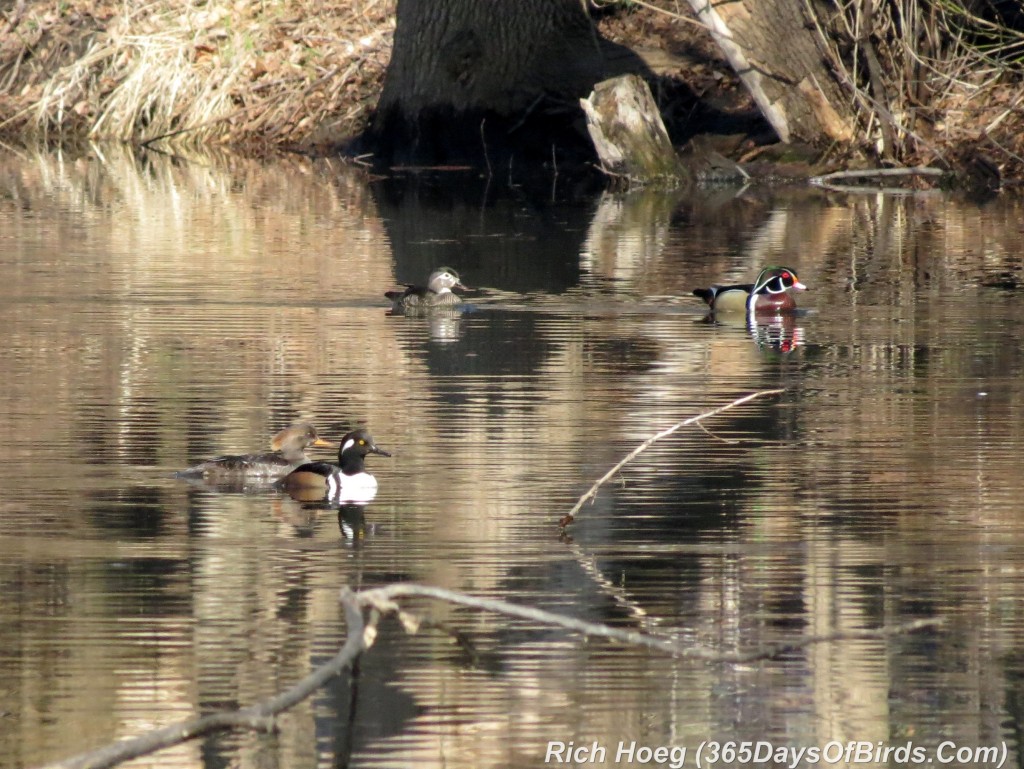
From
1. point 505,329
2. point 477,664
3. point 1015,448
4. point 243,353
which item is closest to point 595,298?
point 505,329

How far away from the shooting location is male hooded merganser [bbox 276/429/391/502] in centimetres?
859

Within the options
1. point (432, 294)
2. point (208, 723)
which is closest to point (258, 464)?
point (208, 723)

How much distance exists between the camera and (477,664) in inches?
240

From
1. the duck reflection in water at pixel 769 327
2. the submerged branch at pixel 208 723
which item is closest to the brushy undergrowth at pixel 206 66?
the duck reflection in water at pixel 769 327

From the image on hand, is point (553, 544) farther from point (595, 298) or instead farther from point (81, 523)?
point (595, 298)

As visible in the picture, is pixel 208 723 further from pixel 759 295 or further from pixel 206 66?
pixel 206 66

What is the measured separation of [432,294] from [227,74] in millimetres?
21429

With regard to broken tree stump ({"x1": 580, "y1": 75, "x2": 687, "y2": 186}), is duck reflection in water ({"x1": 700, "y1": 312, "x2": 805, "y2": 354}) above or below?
below

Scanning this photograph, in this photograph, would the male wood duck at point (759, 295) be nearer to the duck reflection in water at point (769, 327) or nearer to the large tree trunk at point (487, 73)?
the duck reflection in water at point (769, 327)

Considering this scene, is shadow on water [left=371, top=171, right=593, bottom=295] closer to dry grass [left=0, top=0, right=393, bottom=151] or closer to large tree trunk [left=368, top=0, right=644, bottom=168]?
large tree trunk [left=368, top=0, right=644, bottom=168]

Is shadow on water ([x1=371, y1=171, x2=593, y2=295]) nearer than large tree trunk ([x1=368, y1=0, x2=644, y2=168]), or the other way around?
shadow on water ([x1=371, y1=171, x2=593, y2=295])

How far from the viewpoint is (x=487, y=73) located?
29703 millimetres

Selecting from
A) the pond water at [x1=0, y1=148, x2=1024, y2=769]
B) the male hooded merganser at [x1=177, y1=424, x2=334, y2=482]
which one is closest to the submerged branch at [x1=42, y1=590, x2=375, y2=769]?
the pond water at [x1=0, y1=148, x2=1024, y2=769]

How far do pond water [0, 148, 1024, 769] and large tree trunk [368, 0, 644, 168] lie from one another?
1212 cm
